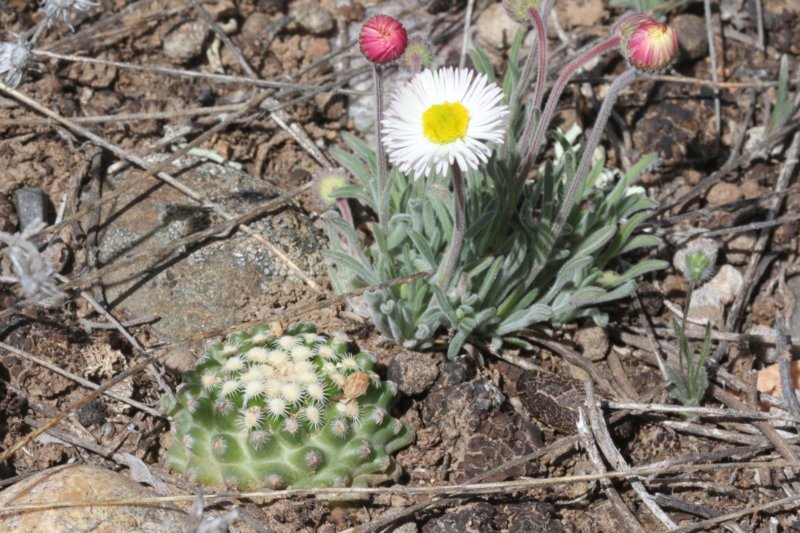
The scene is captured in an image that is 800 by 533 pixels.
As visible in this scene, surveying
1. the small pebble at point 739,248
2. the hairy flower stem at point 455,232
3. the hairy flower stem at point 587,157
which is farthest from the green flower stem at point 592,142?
the small pebble at point 739,248

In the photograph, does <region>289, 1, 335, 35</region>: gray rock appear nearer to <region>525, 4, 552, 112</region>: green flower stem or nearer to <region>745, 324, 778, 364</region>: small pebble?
<region>525, 4, 552, 112</region>: green flower stem

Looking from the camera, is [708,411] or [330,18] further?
[330,18]

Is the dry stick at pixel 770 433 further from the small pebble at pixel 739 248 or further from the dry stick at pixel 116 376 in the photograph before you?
the dry stick at pixel 116 376

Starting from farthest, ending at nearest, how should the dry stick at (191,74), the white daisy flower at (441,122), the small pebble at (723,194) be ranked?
the small pebble at (723,194)
the dry stick at (191,74)
the white daisy flower at (441,122)

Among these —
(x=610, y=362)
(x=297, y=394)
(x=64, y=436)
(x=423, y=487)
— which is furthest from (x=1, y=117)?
(x=610, y=362)

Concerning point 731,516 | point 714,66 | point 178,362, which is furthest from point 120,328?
point 714,66

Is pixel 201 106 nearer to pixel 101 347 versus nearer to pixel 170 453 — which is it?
pixel 101 347

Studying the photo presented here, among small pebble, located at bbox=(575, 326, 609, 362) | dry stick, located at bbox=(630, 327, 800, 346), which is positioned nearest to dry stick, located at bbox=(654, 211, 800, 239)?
dry stick, located at bbox=(630, 327, 800, 346)
